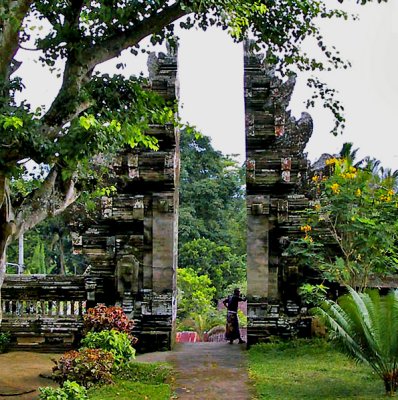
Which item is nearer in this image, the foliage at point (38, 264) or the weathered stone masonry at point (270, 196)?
the weathered stone masonry at point (270, 196)

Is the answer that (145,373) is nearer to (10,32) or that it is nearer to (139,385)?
(139,385)

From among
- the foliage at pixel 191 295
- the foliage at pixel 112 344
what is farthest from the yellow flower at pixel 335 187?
the foliage at pixel 191 295

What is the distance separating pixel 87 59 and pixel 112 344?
4.25 m

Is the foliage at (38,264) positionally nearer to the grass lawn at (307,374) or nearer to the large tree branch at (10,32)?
the grass lawn at (307,374)

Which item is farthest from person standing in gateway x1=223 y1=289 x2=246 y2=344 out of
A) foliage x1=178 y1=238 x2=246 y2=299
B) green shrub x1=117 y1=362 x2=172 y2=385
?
foliage x1=178 y1=238 x2=246 y2=299

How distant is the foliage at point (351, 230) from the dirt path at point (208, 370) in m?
2.29

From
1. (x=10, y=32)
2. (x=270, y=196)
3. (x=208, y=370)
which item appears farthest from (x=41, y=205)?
(x=270, y=196)

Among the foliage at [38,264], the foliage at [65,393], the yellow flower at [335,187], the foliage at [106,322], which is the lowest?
the foliage at [65,393]

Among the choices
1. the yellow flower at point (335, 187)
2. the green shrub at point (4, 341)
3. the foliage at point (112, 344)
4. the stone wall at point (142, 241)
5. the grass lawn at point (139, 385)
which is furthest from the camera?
the stone wall at point (142, 241)

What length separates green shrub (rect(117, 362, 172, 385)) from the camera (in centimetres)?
927

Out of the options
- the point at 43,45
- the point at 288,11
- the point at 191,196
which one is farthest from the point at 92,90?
the point at 191,196

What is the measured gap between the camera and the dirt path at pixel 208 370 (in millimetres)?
8594

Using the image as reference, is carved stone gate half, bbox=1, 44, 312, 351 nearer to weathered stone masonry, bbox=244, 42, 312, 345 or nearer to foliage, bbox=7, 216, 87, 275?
weathered stone masonry, bbox=244, 42, 312, 345

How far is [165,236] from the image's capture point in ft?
41.0
